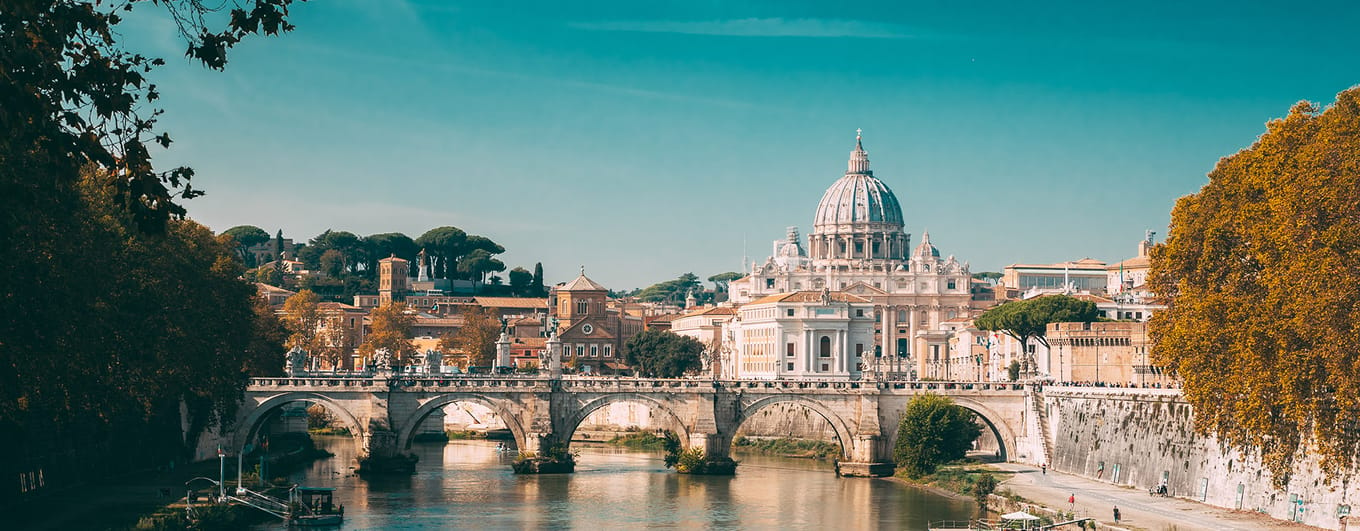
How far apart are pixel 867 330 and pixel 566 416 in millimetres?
52797

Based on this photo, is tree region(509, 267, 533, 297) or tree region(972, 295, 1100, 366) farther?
tree region(509, 267, 533, 297)

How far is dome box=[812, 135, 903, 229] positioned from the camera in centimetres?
17300

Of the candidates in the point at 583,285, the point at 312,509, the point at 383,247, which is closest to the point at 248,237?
the point at 383,247

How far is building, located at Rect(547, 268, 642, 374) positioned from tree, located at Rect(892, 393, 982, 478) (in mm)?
57253

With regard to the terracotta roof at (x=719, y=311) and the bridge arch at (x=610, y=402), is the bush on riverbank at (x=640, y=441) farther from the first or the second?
the terracotta roof at (x=719, y=311)

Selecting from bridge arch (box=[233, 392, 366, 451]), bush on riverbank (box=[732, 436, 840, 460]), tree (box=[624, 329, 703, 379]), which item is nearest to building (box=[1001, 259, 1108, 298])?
tree (box=[624, 329, 703, 379])

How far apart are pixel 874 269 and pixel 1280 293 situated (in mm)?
130997

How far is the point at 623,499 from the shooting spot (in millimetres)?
54688

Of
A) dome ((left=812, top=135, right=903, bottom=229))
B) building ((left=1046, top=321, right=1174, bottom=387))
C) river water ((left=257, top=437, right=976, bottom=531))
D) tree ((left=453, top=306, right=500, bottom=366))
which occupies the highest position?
dome ((left=812, top=135, right=903, bottom=229))

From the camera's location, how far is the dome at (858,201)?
173 metres

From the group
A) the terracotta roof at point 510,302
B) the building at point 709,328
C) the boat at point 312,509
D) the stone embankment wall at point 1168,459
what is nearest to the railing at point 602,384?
the stone embankment wall at point 1168,459

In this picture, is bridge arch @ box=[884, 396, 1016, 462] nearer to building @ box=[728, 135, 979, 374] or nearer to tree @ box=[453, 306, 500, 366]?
tree @ box=[453, 306, 500, 366]

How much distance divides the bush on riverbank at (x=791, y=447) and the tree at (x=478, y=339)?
28860 millimetres

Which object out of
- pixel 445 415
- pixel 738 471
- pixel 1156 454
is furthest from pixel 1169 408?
pixel 445 415
